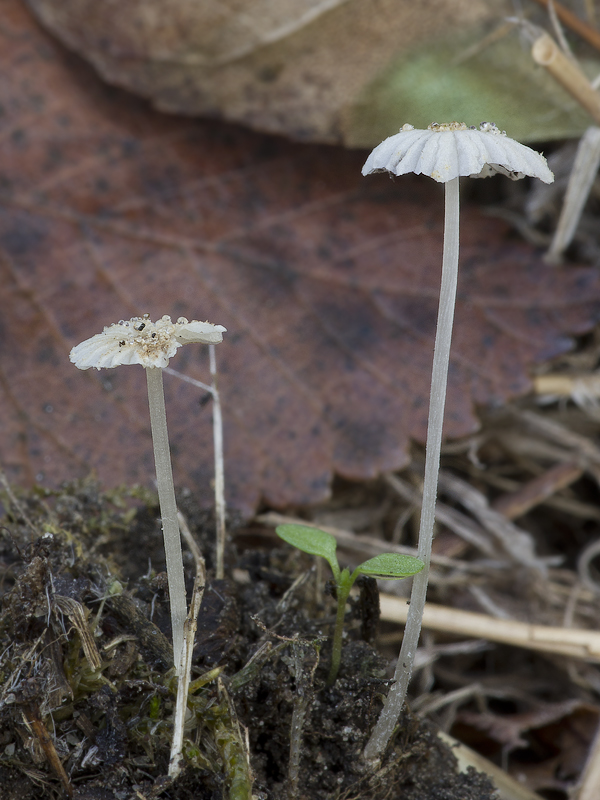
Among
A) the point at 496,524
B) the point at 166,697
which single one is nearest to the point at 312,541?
the point at 166,697

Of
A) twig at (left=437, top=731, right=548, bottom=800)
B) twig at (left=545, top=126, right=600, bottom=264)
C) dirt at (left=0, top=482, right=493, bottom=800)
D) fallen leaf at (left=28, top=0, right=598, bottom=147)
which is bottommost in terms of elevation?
twig at (left=437, top=731, right=548, bottom=800)

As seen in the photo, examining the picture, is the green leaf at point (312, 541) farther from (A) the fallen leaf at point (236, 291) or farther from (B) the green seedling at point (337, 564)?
(A) the fallen leaf at point (236, 291)

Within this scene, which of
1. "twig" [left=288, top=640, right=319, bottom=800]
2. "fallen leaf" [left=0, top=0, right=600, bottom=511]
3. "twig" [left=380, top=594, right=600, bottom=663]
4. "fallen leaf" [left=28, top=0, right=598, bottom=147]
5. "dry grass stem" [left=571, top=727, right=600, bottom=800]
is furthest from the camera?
"fallen leaf" [left=28, top=0, right=598, bottom=147]

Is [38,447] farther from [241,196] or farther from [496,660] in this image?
[496,660]

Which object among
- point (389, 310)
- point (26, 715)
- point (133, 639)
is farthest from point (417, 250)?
point (26, 715)

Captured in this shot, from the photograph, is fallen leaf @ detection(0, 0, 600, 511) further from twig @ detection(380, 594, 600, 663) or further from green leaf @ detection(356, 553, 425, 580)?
green leaf @ detection(356, 553, 425, 580)

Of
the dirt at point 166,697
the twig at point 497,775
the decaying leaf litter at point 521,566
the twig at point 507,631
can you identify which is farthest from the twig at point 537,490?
the dirt at point 166,697

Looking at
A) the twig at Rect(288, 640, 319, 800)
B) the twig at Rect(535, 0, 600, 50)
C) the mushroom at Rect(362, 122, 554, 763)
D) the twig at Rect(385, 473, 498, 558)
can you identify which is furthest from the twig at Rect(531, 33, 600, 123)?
the twig at Rect(288, 640, 319, 800)
